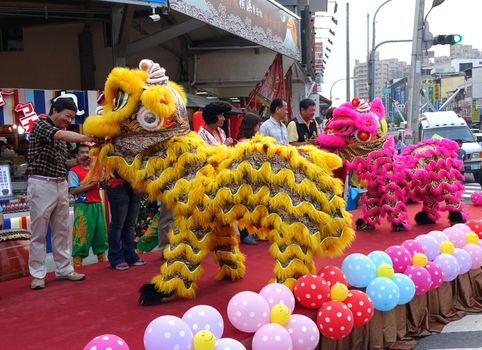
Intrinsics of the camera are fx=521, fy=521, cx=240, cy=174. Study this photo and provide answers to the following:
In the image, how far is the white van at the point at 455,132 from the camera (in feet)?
43.4

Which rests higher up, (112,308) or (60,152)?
(60,152)

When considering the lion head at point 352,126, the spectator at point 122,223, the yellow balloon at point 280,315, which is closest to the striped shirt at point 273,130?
the lion head at point 352,126

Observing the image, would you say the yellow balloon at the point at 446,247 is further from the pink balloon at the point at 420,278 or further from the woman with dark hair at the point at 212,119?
the woman with dark hair at the point at 212,119

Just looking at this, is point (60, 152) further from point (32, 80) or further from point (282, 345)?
point (32, 80)

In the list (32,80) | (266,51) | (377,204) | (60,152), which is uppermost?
(266,51)

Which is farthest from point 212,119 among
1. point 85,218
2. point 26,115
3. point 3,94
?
point 3,94

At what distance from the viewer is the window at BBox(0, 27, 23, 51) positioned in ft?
33.7

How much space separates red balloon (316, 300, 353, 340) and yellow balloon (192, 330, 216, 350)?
31.8 inches

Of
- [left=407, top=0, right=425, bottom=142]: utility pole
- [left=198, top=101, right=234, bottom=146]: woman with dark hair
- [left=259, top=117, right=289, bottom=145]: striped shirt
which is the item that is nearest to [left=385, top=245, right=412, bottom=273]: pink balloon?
[left=198, top=101, right=234, bottom=146]: woman with dark hair

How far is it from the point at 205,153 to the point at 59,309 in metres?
1.46

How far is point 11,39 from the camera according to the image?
10328 millimetres

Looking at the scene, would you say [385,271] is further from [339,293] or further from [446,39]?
[446,39]

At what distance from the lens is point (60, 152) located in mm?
4125

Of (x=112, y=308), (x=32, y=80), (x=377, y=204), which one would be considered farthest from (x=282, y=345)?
(x=32, y=80)
